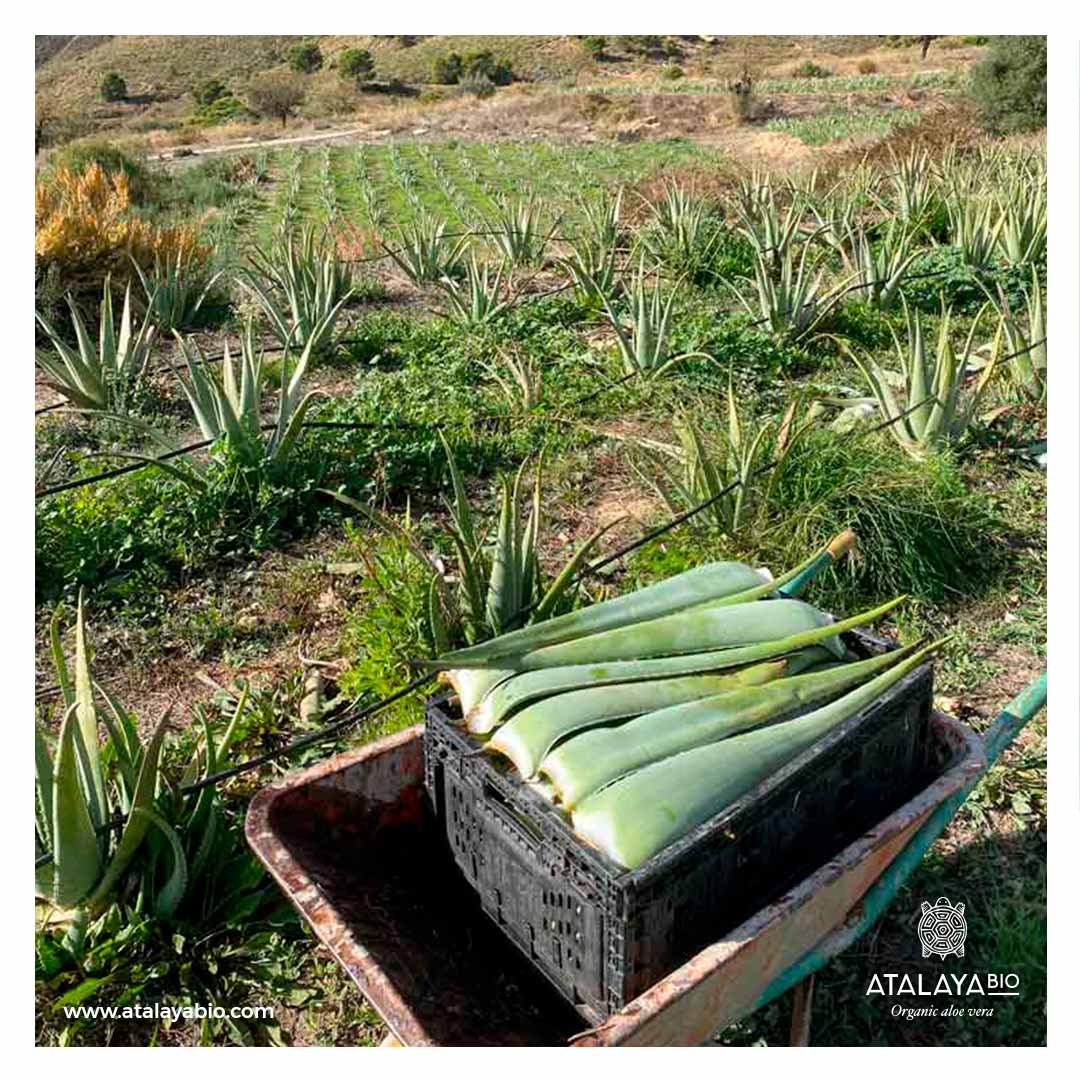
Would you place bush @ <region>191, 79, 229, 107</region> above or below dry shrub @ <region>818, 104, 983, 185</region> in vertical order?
above

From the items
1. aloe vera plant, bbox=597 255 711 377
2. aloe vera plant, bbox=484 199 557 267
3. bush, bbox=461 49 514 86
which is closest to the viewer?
aloe vera plant, bbox=597 255 711 377

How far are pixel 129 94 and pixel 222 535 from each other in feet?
47.5

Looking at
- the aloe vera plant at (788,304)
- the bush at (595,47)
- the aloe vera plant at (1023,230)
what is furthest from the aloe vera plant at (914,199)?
the bush at (595,47)

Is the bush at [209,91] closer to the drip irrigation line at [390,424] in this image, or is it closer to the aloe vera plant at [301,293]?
the aloe vera plant at [301,293]

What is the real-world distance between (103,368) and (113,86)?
42.4 feet

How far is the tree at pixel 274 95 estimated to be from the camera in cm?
1700

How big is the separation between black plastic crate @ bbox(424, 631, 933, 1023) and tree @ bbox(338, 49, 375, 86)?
16125 millimetres

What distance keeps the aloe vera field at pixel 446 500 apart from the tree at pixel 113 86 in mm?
7449

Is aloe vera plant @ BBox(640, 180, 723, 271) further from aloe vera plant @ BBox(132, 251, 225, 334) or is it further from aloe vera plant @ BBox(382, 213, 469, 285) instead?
aloe vera plant @ BBox(132, 251, 225, 334)

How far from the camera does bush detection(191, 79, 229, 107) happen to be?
17.6m

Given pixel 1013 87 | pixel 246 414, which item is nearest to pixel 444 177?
pixel 1013 87

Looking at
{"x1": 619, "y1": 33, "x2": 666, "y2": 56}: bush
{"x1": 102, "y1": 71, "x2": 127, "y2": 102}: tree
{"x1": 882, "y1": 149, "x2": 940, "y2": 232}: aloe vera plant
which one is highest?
{"x1": 619, "y1": 33, "x2": 666, "y2": 56}: bush

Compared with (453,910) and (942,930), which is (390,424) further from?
(942,930)

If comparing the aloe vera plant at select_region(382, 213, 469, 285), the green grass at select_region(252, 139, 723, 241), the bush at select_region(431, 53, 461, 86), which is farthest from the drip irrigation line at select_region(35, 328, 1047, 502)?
the bush at select_region(431, 53, 461, 86)
